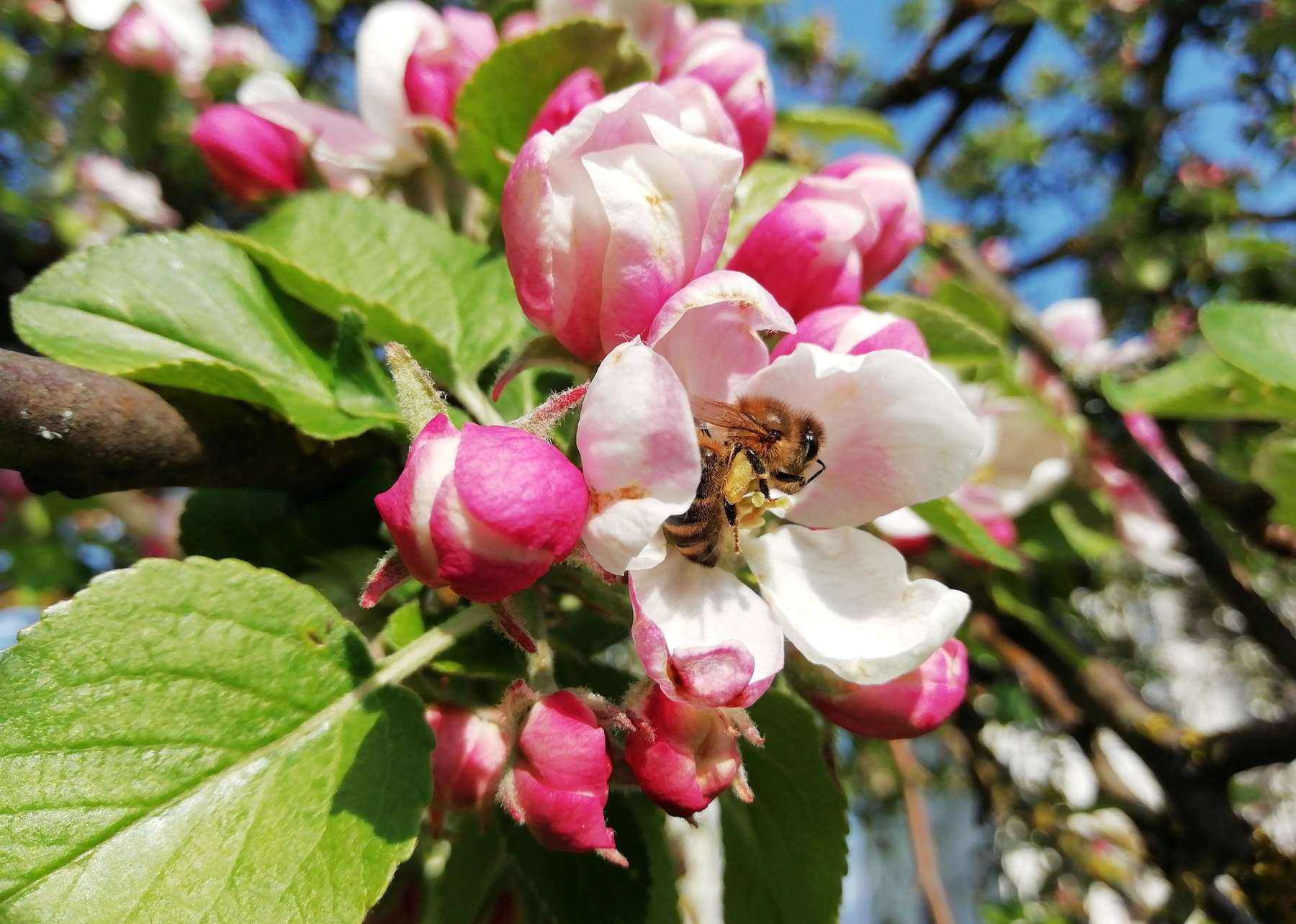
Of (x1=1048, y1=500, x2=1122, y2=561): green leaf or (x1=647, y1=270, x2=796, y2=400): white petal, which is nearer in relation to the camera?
(x1=647, y1=270, x2=796, y2=400): white petal

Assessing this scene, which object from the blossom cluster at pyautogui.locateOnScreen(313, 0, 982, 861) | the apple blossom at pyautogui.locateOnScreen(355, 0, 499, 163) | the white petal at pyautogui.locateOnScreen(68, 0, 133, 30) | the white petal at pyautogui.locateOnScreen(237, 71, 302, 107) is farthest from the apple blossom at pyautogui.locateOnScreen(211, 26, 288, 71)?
the blossom cluster at pyautogui.locateOnScreen(313, 0, 982, 861)

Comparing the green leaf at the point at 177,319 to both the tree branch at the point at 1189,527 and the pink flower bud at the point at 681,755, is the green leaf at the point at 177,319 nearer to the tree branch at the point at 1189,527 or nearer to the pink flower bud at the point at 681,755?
the pink flower bud at the point at 681,755

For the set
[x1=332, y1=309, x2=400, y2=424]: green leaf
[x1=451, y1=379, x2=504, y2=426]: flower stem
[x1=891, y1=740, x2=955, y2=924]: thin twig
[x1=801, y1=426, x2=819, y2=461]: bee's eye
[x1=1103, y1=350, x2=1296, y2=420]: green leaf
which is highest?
[x1=332, y1=309, x2=400, y2=424]: green leaf

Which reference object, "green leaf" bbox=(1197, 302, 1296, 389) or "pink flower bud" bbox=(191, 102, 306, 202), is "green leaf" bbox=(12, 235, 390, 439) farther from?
"green leaf" bbox=(1197, 302, 1296, 389)

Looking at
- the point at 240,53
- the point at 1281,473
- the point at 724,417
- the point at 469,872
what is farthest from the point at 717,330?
the point at 240,53

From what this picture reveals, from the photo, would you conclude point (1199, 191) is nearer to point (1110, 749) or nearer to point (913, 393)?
point (1110, 749)

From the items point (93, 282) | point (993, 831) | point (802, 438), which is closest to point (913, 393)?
point (802, 438)

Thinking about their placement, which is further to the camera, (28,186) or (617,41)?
(28,186)
